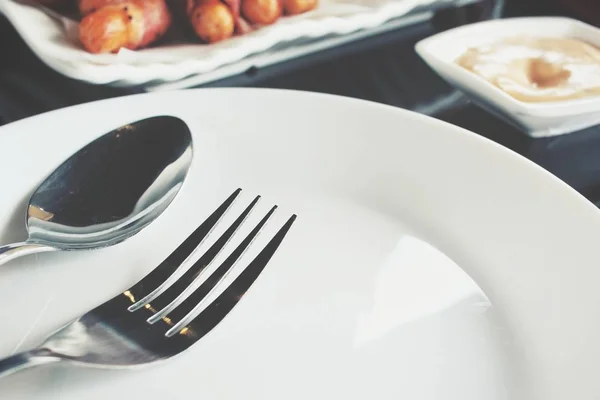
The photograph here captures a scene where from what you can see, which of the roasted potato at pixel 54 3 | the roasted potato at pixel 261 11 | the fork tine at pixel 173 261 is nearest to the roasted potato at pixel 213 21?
the roasted potato at pixel 261 11

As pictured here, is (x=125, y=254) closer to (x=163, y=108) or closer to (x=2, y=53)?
(x=163, y=108)

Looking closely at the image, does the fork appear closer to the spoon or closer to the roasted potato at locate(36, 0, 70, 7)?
the spoon

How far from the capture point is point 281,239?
35cm

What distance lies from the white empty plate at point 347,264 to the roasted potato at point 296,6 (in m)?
0.24

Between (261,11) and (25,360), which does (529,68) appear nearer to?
(261,11)

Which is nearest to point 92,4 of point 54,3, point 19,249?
point 54,3

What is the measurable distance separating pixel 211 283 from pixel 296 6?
0.38 metres

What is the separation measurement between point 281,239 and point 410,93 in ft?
0.80

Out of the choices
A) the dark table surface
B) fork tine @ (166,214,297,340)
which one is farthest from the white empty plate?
the dark table surface

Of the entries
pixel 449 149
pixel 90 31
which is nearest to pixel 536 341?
pixel 449 149

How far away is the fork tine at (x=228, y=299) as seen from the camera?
0.30m

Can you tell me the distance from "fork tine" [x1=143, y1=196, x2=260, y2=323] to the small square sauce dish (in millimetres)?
233

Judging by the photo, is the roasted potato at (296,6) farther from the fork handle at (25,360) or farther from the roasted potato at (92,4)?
the fork handle at (25,360)

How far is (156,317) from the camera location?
30 centimetres
